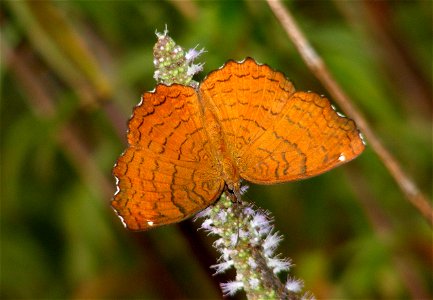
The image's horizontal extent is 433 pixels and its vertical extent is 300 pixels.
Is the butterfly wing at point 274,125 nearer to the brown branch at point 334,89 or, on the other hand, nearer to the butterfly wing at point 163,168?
the butterfly wing at point 163,168

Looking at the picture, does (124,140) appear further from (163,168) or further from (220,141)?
(163,168)

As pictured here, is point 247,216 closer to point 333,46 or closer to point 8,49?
point 333,46

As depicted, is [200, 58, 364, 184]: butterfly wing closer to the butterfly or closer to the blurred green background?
the butterfly

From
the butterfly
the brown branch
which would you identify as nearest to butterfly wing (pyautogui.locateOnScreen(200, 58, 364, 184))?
the butterfly

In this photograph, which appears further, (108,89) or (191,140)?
(108,89)

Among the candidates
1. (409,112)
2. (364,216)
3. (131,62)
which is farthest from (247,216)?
(409,112)

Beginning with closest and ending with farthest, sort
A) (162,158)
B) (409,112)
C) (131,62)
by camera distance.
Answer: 1. (162,158)
2. (131,62)
3. (409,112)

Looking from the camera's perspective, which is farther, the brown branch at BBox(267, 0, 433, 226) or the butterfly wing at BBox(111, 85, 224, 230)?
the brown branch at BBox(267, 0, 433, 226)
